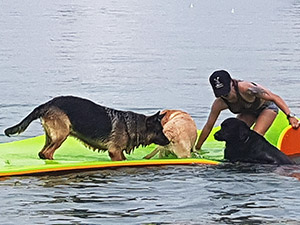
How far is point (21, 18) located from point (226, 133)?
3464 cm

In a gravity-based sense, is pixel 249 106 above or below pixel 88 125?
above

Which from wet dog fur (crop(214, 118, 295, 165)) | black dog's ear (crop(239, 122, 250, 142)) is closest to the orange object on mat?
wet dog fur (crop(214, 118, 295, 165))

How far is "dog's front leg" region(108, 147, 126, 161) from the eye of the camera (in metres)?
9.38

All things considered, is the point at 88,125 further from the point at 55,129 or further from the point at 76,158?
the point at 76,158

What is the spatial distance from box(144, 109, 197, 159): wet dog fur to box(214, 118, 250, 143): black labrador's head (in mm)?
443

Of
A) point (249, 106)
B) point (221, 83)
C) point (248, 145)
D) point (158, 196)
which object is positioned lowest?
point (158, 196)

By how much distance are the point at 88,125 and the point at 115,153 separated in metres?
0.50

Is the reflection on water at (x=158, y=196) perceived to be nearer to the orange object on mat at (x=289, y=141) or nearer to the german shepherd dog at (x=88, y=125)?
the german shepherd dog at (x=88, y=125)

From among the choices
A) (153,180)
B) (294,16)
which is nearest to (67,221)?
(153,180)

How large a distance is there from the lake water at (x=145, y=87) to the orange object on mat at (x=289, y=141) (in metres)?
1.07

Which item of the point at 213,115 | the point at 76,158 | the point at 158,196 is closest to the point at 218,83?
the point at 213,115

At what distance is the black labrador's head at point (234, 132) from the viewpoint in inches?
372

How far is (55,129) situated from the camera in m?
9.19

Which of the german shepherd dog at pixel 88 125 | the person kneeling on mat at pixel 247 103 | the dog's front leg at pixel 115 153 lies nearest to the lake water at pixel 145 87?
the dog's front leg at pixel 115 153
